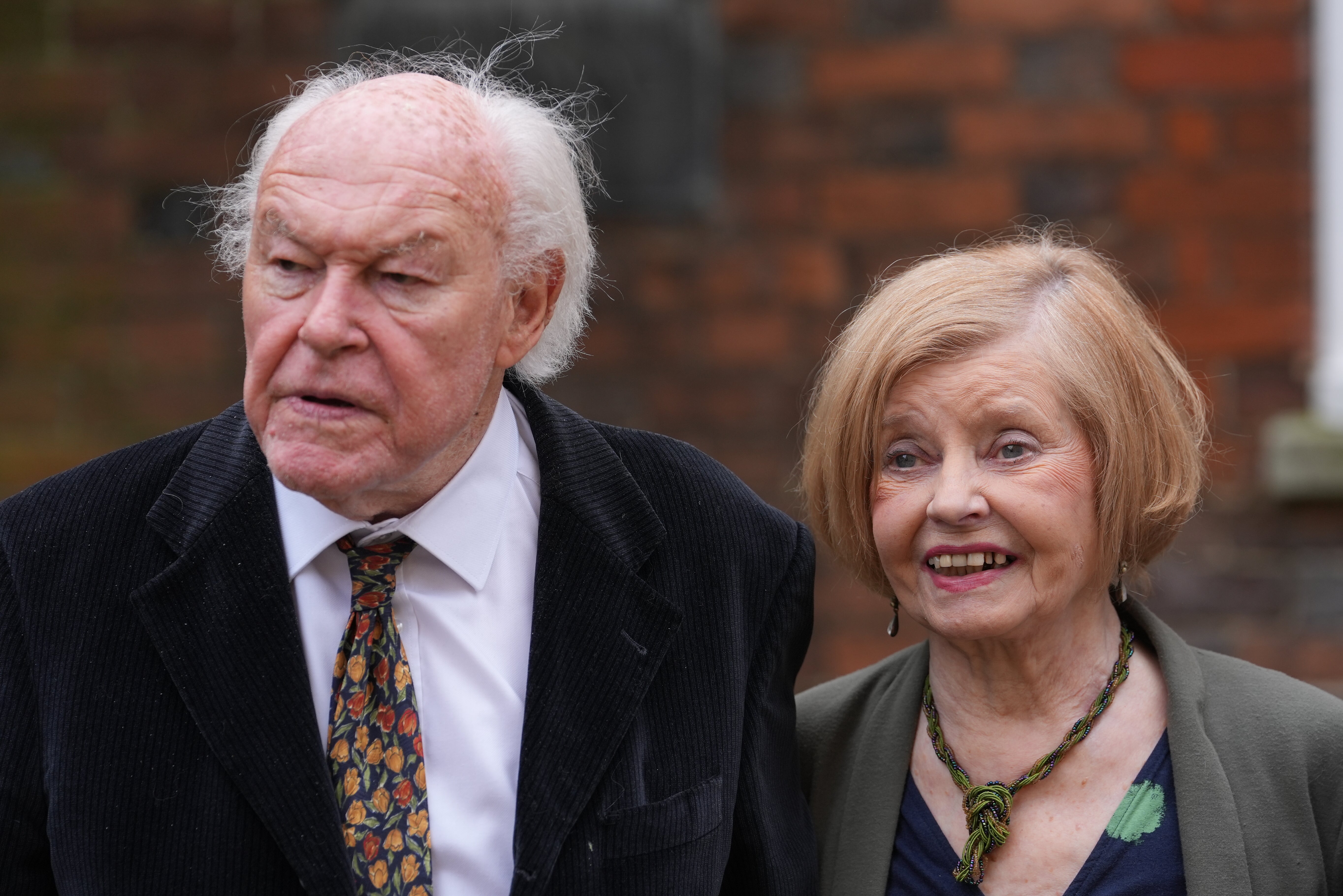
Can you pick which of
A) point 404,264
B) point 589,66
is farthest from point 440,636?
point 589,66

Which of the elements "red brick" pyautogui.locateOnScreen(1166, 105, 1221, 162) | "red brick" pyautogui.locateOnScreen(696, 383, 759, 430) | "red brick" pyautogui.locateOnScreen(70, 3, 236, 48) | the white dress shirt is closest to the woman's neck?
the white dress shirt

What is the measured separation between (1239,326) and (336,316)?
2921mm

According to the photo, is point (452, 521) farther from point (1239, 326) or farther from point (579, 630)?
point (1239, 326)

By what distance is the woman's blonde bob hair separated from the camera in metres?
2.16

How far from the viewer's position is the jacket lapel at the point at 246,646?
6.09 ft

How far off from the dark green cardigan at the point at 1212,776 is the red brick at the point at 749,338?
1.74 meters

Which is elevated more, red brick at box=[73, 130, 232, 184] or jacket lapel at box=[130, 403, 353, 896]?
red brick at box=[73, 130, 232, 184]

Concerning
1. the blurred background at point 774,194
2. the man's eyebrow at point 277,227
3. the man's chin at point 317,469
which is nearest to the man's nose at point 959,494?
the man's chin at point 317,469

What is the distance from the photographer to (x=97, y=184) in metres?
4.10

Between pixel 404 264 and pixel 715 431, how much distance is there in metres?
2.26

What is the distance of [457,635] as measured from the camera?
2035mm

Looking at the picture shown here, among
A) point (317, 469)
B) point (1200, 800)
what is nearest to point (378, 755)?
point (317, 469)

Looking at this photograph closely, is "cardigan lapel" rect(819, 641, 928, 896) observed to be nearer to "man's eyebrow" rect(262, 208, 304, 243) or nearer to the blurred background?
"man's eyebrow" rect(262, 208, 304, 243)

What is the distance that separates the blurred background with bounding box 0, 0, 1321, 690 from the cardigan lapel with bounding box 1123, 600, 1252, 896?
1.86 m
